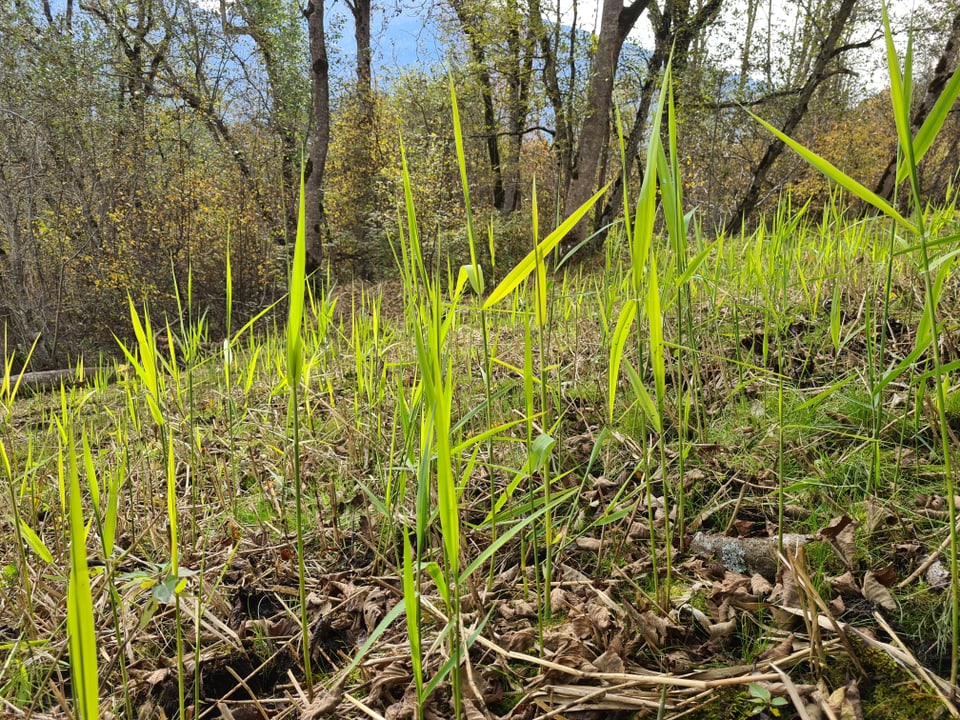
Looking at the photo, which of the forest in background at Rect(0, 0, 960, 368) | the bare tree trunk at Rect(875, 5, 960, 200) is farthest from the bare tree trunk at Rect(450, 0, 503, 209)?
the bare tree trunk at Rect(875, 5, 960, 200)

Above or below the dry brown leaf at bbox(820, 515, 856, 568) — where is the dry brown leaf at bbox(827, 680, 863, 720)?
below

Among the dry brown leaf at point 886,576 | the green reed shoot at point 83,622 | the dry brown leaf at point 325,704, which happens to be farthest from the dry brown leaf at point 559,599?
the green reed shoot at point 83,622

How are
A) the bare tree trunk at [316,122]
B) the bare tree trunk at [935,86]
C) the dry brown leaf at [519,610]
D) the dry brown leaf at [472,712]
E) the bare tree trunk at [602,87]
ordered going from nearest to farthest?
1. the dry brown leaf at [472,712]
2. the dry brown leaf at [519,610]
3. the bare tree trunk at [935,86]
4. the bare tree trunk at [602,87]
5. the bare tree trunk at [316,122]

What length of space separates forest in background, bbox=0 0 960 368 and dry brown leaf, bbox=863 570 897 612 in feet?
25.6

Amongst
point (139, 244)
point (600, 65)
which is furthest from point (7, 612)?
point (139, 244)

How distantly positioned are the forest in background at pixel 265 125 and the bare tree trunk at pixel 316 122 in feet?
0.11

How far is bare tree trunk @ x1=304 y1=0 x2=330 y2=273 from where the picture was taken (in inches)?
331

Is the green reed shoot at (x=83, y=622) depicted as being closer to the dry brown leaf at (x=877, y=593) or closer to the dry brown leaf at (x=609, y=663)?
the dry brown leaf at (x=609, y=663)

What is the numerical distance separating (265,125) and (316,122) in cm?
339

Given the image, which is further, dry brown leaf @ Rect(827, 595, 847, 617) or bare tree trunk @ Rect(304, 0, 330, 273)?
bare tree trunk @ Rect(304, 0, 330, 273)

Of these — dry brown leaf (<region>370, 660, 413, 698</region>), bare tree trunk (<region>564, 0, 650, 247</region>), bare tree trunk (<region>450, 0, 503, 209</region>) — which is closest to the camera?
dry brown leaf (<region>370, 660, 413, 698</region>)

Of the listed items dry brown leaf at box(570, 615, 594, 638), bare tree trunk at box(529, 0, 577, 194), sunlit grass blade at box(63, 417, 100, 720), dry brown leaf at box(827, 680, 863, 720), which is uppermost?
bare tree trunk at box(529, 0, 577, 194)

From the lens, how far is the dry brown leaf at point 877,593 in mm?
819

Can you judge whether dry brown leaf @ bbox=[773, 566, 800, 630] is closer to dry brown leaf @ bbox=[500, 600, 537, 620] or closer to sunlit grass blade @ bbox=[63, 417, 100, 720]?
dry brown leaf @ bbox=[500, 600, 537, 620]
